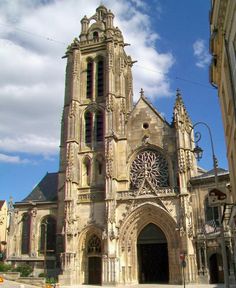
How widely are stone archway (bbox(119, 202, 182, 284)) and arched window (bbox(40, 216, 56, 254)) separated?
700 centimetres

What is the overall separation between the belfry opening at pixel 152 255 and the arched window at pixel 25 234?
35.0 ft

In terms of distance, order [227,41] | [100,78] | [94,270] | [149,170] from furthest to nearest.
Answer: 1. [100,78]
2. [149,170]
3. [94,270]
4. [227,41]

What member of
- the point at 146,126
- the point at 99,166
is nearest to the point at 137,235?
the point at 99,166

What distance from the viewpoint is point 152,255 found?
3281 centimetres

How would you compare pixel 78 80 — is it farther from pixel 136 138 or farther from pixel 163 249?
pixel 163 249

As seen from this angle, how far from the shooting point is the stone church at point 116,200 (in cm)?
2973

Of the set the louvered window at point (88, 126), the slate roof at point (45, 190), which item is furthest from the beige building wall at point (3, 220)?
the louvered window at point (88, 126)

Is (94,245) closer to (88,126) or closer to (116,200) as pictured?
(116,200)

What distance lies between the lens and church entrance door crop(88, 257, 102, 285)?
31.6 meters

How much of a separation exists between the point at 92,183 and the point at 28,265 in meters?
9.28

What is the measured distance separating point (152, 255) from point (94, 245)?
5.24 metres

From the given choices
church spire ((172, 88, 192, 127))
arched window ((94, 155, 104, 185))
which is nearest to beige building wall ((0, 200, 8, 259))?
arched window ((94, 155, 104, 185))

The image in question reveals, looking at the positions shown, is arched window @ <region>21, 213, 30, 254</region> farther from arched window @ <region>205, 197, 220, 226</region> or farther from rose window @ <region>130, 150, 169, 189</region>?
arched window @ <region>205, 197, 220, 226</region>

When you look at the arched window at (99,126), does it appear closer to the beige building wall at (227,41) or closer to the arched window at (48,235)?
the arched window at (48,235)
